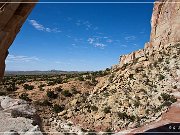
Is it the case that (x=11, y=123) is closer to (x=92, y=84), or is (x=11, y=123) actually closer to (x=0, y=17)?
(x=0, y=17)

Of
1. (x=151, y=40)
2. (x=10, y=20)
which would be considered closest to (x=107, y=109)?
(x=10, y=20)

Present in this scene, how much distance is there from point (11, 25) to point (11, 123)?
245 inches

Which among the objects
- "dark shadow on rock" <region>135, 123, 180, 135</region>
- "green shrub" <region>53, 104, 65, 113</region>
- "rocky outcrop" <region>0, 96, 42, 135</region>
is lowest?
"green shrub" <region>53, 104, 65, 113</region>

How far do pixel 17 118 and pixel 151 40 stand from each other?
144 ft

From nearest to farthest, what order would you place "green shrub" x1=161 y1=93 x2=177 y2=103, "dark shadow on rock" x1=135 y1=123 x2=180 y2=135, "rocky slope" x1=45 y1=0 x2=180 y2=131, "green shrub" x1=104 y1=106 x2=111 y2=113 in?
"dark shadow on rock" x1=135 y1=123 x2=180 y2=135, "green shrub" x1=161 y1=93 x2=177 y2=103, "rocky slope" x1=45 y1=0 x2=180 y2=131, "green shrub" x1=104 y1=106 x2=111 y2=113

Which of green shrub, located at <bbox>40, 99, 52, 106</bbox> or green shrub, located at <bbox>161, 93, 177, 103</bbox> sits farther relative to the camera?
green shrub, located at <bbox>40, 99, 52, 106</bbox>

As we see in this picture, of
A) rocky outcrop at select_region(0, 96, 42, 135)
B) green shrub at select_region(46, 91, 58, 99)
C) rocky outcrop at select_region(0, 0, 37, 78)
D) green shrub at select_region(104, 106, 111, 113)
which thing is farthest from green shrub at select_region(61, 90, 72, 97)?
rocky outcrop at select_region(0, 96, 42, 135)

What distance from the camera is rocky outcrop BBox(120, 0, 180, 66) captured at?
44.9 metres

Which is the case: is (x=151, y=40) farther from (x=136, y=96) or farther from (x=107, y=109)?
(x=107, y=109)

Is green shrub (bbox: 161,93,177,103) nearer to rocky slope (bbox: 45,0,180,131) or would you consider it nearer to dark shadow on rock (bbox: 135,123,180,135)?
rocky slope (bbox: 45,0,180,131)

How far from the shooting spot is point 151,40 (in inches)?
2020

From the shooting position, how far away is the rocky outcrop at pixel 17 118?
8.46 metres

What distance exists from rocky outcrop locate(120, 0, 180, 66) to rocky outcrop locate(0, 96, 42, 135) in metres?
35.5

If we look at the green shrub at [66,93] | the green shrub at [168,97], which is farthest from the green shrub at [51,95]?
the green shrub at [168,97]
